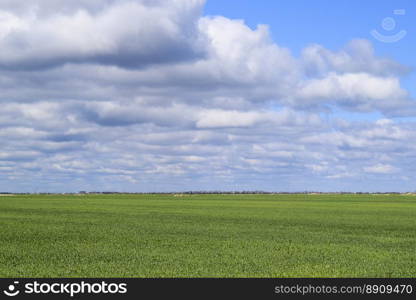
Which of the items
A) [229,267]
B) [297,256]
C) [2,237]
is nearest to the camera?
[229,267]

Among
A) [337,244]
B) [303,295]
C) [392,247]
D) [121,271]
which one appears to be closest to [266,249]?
[337,244]

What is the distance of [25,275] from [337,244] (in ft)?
69.3

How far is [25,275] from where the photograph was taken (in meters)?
22.4

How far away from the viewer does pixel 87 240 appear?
37.2 meters

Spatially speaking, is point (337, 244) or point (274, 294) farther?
point (337, 244)

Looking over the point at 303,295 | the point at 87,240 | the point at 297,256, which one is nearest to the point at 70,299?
the point at 303,295

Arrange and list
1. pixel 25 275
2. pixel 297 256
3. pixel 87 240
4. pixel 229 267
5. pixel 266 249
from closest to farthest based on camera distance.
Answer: pixel 25 275, pixel 229 267, pixel 297 256, pixel 266 249, pixel 87 240

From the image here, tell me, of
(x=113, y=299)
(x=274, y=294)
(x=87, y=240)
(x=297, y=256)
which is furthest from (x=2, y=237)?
(x=274, y=294)

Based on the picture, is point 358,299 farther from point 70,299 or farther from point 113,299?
point 70,299

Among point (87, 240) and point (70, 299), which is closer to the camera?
point (70, 299)

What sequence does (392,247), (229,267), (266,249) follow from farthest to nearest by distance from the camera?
(392,247) → (266,249) → (229,267)

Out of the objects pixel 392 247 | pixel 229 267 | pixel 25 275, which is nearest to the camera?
pixel 25 275

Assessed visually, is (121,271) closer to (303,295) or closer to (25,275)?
(25,275)

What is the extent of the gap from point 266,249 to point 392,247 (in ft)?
29.1
